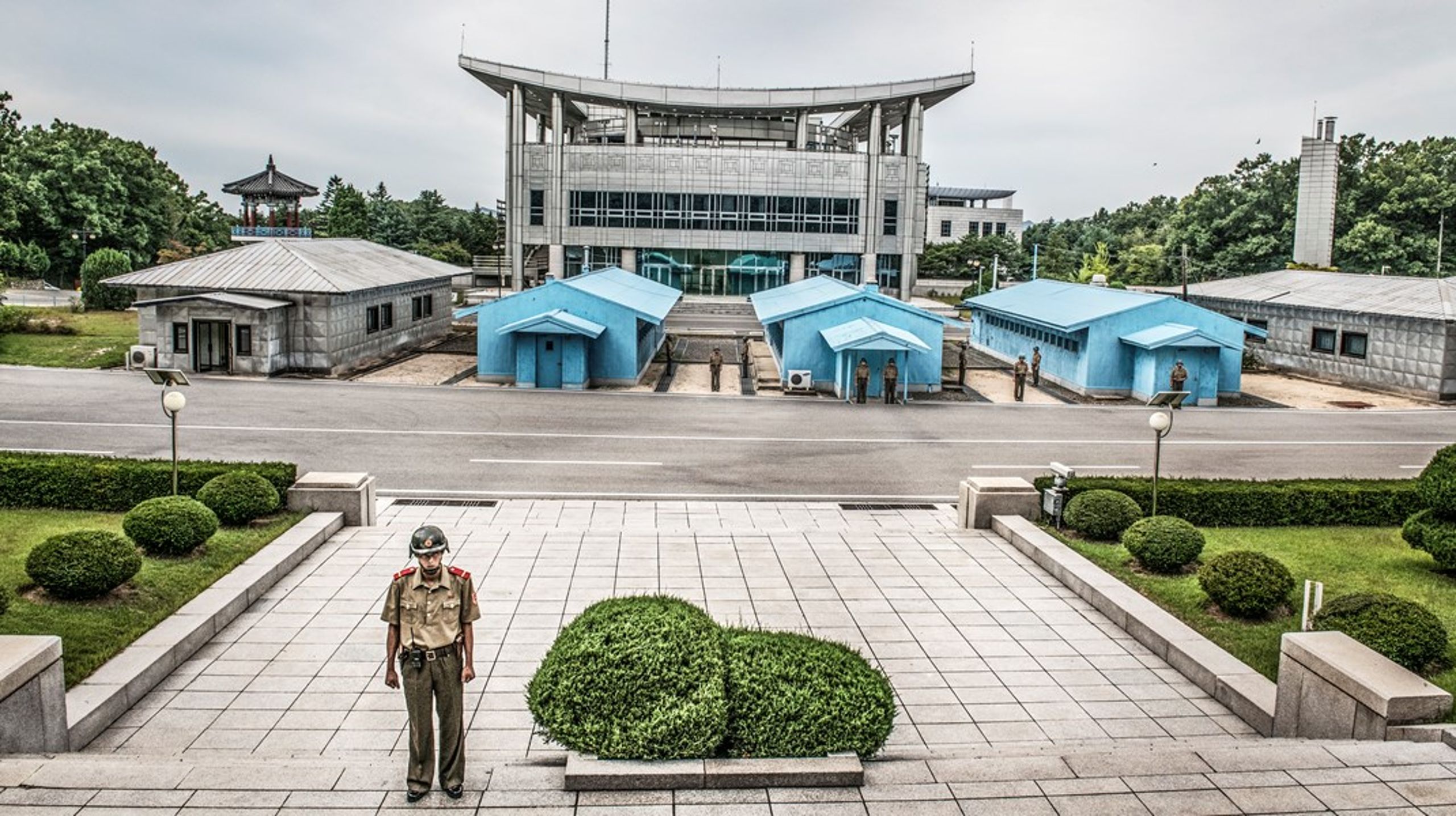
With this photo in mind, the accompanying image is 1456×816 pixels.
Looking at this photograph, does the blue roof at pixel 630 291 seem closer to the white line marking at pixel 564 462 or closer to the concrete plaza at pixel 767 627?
the white line marking at pixel 564 462

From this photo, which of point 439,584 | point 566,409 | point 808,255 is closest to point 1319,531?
point 439,584

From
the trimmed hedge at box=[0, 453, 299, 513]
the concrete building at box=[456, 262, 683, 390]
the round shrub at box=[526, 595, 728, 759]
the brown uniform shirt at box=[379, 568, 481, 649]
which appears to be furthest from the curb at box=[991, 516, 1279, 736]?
the concrete building at box=[456, 262, 683, 390]

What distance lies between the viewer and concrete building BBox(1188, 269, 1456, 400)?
35.1 metres

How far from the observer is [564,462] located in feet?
75.5

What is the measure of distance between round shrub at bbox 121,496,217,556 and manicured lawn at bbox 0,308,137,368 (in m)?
24.7

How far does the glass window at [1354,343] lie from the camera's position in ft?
125

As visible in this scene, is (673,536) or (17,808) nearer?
(17,808)

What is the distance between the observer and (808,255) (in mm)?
75062

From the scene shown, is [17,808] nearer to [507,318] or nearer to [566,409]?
[566,409]

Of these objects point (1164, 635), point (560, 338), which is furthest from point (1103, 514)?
point (560, 338)

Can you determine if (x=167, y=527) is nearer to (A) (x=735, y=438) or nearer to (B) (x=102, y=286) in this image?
(A) (x=735, y=438)

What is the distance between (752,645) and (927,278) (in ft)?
278

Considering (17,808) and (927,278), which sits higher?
(927,278)

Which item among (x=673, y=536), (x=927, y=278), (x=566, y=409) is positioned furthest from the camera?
(x=927, y=278)
